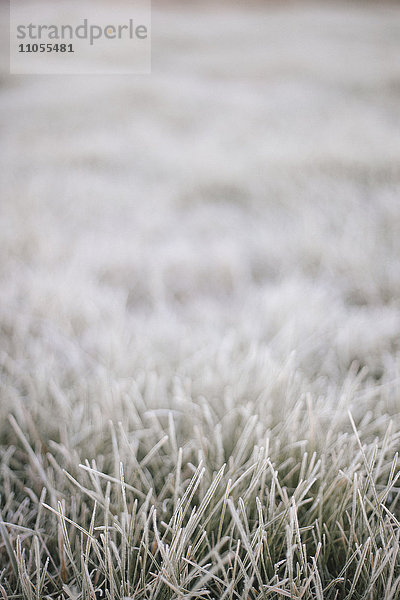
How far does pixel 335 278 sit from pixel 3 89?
3270 millimetres

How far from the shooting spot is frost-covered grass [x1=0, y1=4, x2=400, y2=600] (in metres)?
0.38

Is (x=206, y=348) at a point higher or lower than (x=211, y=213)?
lower

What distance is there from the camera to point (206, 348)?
0.70m

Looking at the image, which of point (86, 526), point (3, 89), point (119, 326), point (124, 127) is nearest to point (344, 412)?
point (86, 526)

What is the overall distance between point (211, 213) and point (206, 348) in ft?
2.65

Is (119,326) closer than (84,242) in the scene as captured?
Yes

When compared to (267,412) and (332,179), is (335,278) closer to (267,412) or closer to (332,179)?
(267,412)

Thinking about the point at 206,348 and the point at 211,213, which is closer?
the point at 206,348

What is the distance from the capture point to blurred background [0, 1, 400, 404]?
0.77 meters

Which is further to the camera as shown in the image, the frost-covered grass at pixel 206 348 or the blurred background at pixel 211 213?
the blurred background at pixel 211 213

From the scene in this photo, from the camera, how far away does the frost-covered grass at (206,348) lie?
1.26 ft

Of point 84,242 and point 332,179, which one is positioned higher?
point 332,179

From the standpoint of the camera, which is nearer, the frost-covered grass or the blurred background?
the frost-covered grass

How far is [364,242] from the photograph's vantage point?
3.42 ft
